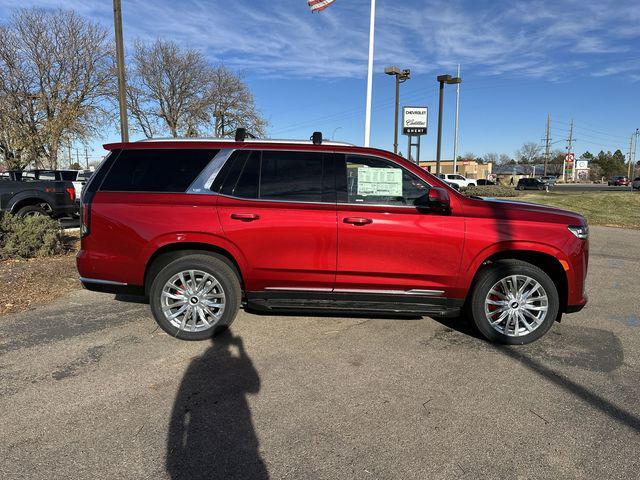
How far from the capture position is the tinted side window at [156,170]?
4562mm

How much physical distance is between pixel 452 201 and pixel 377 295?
1141 millimetres

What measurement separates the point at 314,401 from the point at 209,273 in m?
1.72

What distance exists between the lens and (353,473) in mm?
2631

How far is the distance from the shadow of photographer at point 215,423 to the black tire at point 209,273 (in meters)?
0.38

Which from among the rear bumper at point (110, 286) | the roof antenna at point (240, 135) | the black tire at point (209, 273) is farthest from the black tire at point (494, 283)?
the rear bumper at point (110, 286)

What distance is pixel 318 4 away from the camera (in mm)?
15148

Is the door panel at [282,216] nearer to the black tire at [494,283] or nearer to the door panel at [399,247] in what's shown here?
the door panel at [399,247]

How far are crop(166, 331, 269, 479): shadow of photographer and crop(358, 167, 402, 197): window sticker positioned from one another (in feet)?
6.35

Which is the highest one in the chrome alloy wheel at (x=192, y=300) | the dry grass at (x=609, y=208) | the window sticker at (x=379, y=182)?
the window sticker at (x=379, y=182)

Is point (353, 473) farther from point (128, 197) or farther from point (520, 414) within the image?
point (128, 197)

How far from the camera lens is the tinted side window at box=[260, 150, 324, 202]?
4.51m

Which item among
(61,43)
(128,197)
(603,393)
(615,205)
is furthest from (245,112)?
(603,393)

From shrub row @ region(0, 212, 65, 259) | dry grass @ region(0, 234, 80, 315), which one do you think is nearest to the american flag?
shrub row @ region(0, 212, 65, 259)

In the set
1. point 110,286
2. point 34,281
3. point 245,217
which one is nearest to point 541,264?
point 245,217
